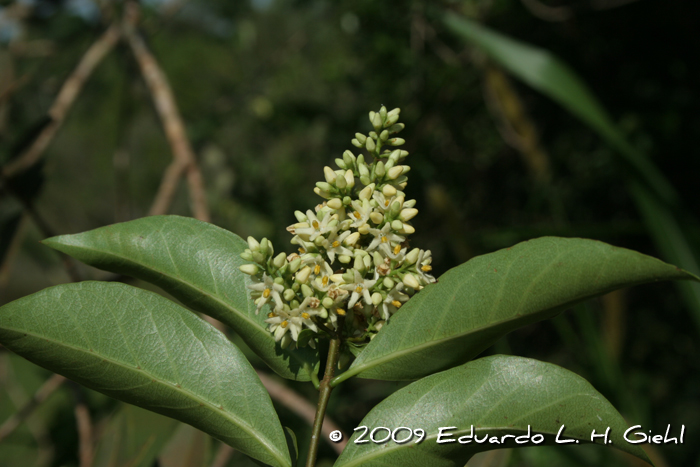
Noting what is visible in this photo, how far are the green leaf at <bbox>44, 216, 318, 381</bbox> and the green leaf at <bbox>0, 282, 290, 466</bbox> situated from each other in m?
0.04

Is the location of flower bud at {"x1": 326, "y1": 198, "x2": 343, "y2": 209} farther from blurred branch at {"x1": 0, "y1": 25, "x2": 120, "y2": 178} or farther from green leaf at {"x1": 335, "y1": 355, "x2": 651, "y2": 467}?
blurred branch at {"x1": 0, "y1": 25, "x2": 120, "y2": 178}

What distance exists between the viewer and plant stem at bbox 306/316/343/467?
64 centimetres

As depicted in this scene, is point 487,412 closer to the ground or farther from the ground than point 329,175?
closer to the ground

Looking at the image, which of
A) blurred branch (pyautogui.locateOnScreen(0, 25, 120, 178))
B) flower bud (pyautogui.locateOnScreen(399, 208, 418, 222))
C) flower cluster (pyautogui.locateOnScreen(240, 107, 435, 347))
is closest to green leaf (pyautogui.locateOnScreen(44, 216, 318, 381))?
flower cluster (pyautogui.locateOnScreen(240, 107, 435, 347))

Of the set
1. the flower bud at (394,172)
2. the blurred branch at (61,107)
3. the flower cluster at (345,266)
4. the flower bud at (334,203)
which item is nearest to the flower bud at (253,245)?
the flower cluster at (345,266)

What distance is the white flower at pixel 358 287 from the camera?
656mm

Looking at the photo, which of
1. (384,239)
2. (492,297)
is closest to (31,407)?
(384,239)

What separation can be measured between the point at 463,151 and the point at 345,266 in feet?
9.08

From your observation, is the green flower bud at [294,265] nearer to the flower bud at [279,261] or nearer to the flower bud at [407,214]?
the flower bud at [279,261]

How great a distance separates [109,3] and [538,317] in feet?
8.44

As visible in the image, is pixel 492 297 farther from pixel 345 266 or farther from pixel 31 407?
pixel 31 407

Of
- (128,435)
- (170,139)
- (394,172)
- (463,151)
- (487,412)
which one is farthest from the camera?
(463,151)

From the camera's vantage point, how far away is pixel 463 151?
331 cm

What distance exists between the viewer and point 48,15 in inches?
122
